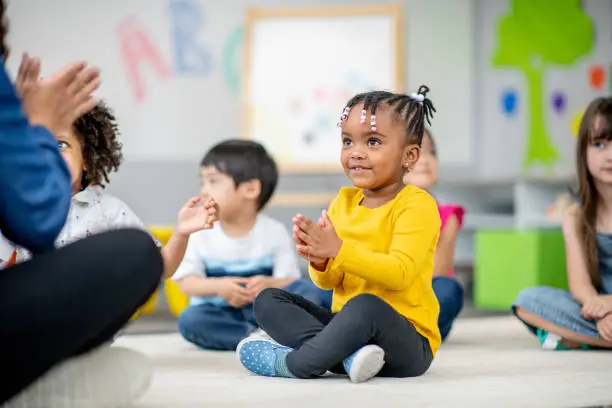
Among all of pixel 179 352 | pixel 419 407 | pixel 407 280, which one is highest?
pixel 407 280

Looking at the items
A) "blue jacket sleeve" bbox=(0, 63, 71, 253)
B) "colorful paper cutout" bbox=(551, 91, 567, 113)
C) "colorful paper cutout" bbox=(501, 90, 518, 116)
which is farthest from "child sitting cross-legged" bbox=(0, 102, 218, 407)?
"colorful paper cutout" bbox=(551, 91, 567, 113)

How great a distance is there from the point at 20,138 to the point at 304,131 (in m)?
3.78

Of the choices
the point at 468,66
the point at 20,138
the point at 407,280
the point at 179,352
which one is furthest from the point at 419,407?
the point at 468,66

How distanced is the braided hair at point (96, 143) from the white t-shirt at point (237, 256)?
1.69ft

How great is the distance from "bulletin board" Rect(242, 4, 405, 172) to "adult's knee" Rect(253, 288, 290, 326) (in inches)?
118

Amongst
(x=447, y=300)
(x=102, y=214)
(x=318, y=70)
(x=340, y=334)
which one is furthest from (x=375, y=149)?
(x=318, y=70)

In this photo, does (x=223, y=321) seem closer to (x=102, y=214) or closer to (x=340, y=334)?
(x=102, y=214)

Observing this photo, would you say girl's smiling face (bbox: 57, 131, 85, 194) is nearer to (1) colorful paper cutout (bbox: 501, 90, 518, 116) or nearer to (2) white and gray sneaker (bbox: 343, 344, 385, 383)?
(2) white and gray sneaker (bbox: 343, 344, 385, 383)

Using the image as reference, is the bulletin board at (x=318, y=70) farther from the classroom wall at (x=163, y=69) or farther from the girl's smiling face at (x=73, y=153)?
the girl's smiling face at (x=73, y=153)

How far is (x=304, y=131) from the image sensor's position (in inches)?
190

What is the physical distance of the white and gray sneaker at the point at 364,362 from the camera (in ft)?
5.25

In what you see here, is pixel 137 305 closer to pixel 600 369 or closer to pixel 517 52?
pixel 600 369

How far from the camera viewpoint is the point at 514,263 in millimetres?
3775

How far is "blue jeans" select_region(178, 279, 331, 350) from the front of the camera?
2.32m
